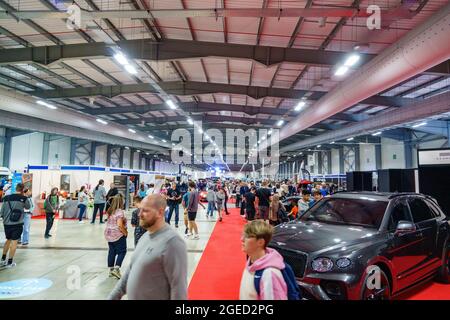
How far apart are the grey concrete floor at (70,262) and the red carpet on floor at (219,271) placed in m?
0.24

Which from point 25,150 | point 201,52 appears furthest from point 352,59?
point 25,150

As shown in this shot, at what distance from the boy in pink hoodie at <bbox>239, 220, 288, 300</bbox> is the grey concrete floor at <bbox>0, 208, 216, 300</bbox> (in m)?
3.26

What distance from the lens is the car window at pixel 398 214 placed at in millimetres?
3839

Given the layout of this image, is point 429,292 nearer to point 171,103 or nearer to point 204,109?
point 171,103

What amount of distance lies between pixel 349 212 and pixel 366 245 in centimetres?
108

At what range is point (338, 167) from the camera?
96.7ft

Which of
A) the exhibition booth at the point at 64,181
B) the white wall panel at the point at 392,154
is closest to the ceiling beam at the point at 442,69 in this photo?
the exhibition booth at the point at 64,181

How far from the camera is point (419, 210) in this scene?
4.45 meters

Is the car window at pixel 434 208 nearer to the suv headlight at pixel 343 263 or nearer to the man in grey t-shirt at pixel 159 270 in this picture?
the suv headlight at pixel 343 263

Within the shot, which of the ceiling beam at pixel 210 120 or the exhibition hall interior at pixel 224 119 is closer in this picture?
the exhibition hall interior at pixel 224 119

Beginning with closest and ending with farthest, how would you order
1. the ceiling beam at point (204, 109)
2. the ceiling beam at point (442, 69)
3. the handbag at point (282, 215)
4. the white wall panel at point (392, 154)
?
the ceiling beam at point (442, 69) → the handbag at point (282, 215) → the ceiling beam at point (204, 109) → the white wall panel at point (392, 154)

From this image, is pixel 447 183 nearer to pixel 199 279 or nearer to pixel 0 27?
pixel 199 279
